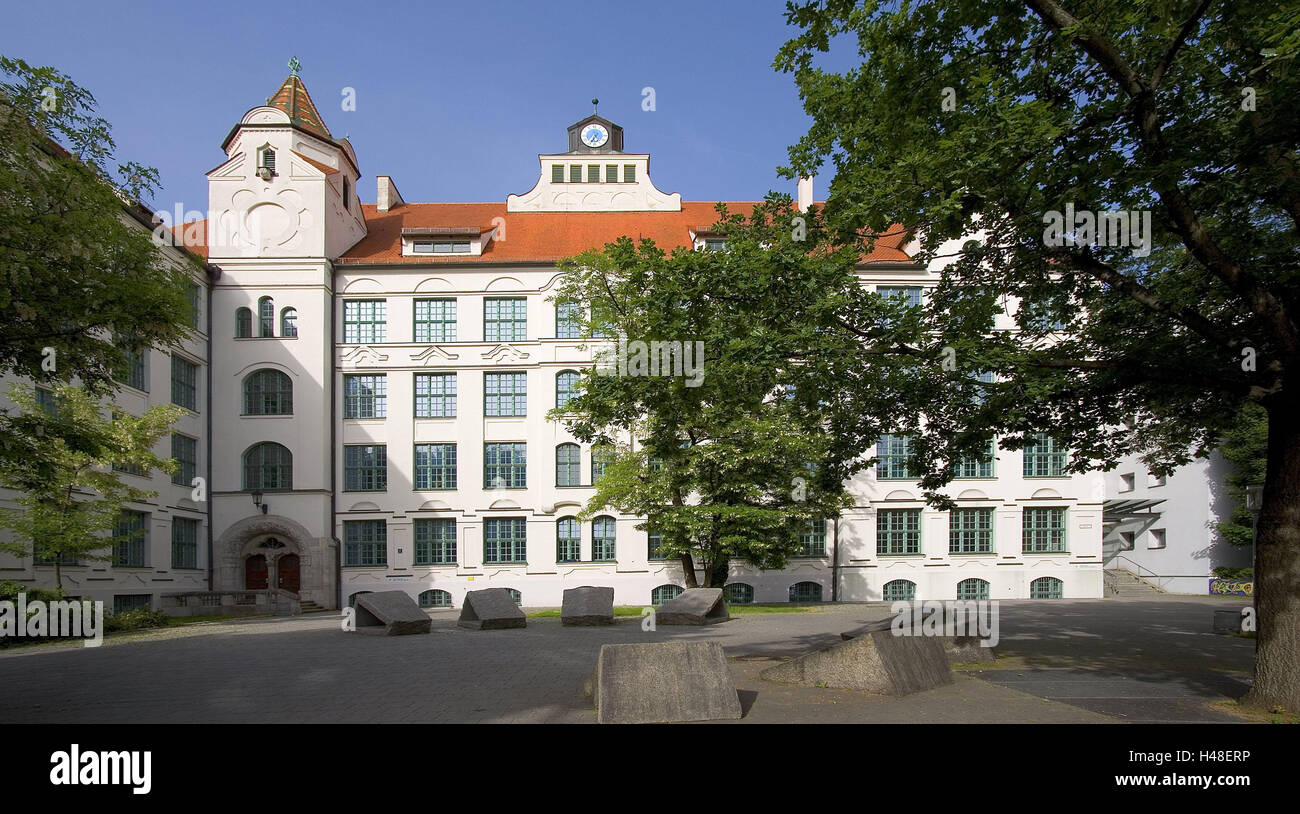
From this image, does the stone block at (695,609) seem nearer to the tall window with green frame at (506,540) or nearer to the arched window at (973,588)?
the tall window with green frame at (506,540)

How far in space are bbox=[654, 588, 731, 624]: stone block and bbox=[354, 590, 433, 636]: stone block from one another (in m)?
5.68

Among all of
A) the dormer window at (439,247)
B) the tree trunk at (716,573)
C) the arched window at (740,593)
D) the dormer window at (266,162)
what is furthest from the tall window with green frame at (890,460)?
the dormer window at (266,162)

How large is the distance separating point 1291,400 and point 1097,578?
31719mm

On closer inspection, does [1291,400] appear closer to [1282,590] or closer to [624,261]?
[1282,590]

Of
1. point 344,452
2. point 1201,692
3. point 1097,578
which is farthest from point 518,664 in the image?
point 1097,578

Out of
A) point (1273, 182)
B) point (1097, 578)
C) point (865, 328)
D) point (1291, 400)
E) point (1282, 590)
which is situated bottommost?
Result: point (1097, 578)

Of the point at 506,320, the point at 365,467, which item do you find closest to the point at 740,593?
the point at 506,320

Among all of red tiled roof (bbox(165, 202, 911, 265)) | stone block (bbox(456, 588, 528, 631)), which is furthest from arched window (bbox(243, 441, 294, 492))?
stone block (bbox(456, 588, 528, 631))

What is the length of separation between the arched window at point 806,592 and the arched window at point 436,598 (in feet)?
47.5

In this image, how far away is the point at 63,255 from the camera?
9766 millimetres

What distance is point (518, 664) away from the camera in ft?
44.5

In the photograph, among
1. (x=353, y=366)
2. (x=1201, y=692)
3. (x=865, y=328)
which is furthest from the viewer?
(x=353, y=366)

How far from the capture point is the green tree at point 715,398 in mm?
11641

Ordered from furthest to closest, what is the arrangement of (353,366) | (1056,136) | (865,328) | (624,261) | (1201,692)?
(353,366) < (624,261) < (865,328) < (1201,692) < (1056,136)
